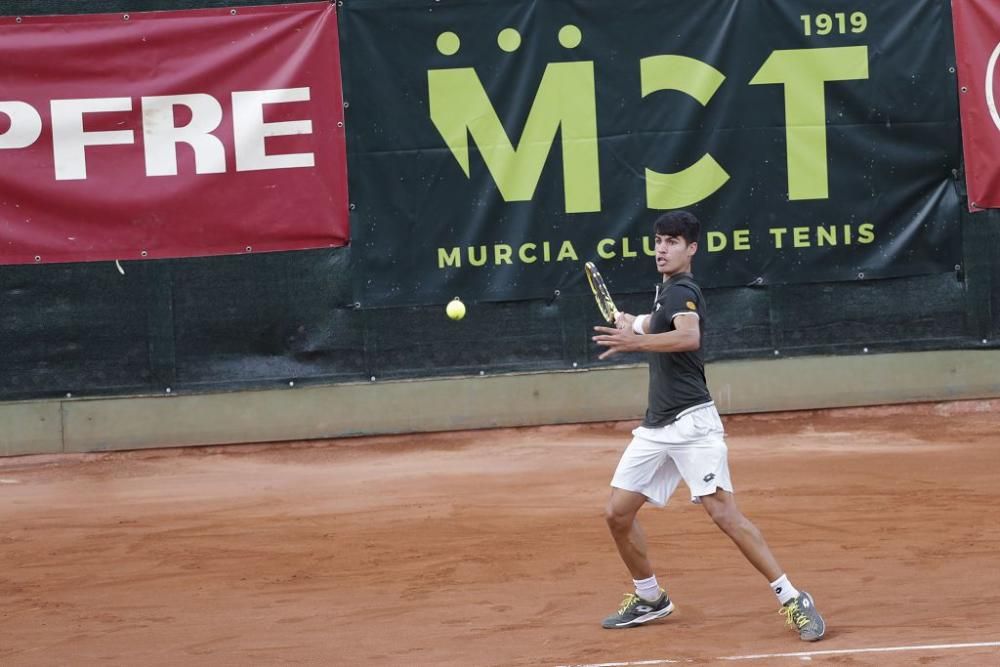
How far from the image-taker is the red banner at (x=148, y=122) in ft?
34.2

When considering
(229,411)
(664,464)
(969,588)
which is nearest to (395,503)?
(229,411)

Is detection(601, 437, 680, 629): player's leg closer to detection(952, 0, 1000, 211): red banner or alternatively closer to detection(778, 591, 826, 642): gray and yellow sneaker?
detection(778, 591, 826, 642): gray and yellow sneaker

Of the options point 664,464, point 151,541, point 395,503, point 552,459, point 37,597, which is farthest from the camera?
point 552,459

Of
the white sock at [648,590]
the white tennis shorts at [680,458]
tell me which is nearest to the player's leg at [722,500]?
the white tennis shorts at [680,458]

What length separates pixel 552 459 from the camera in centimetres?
1008

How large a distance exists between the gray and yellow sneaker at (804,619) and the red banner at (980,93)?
20.6ft

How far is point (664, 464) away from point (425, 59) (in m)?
5.53

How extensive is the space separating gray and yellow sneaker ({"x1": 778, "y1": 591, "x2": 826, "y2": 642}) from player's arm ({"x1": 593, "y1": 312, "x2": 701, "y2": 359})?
3.82 feet

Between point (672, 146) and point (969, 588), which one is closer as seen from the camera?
point (969, 588)

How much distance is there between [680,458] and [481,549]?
84.6 inches

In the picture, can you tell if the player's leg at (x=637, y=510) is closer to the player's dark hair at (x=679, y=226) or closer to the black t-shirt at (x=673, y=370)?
the black t-shirt at (x=673, y=370)

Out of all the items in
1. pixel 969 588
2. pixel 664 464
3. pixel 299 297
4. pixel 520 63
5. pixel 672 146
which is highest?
pixel 520 63

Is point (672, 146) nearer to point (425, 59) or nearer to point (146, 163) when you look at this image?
point (425, 59)

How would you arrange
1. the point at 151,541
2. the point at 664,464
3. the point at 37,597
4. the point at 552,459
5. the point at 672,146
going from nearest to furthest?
1. the point at 664,464
2. the point at 37,597
3. the point at 151,541
4. the point at 552,459
5. the point at 672,146
